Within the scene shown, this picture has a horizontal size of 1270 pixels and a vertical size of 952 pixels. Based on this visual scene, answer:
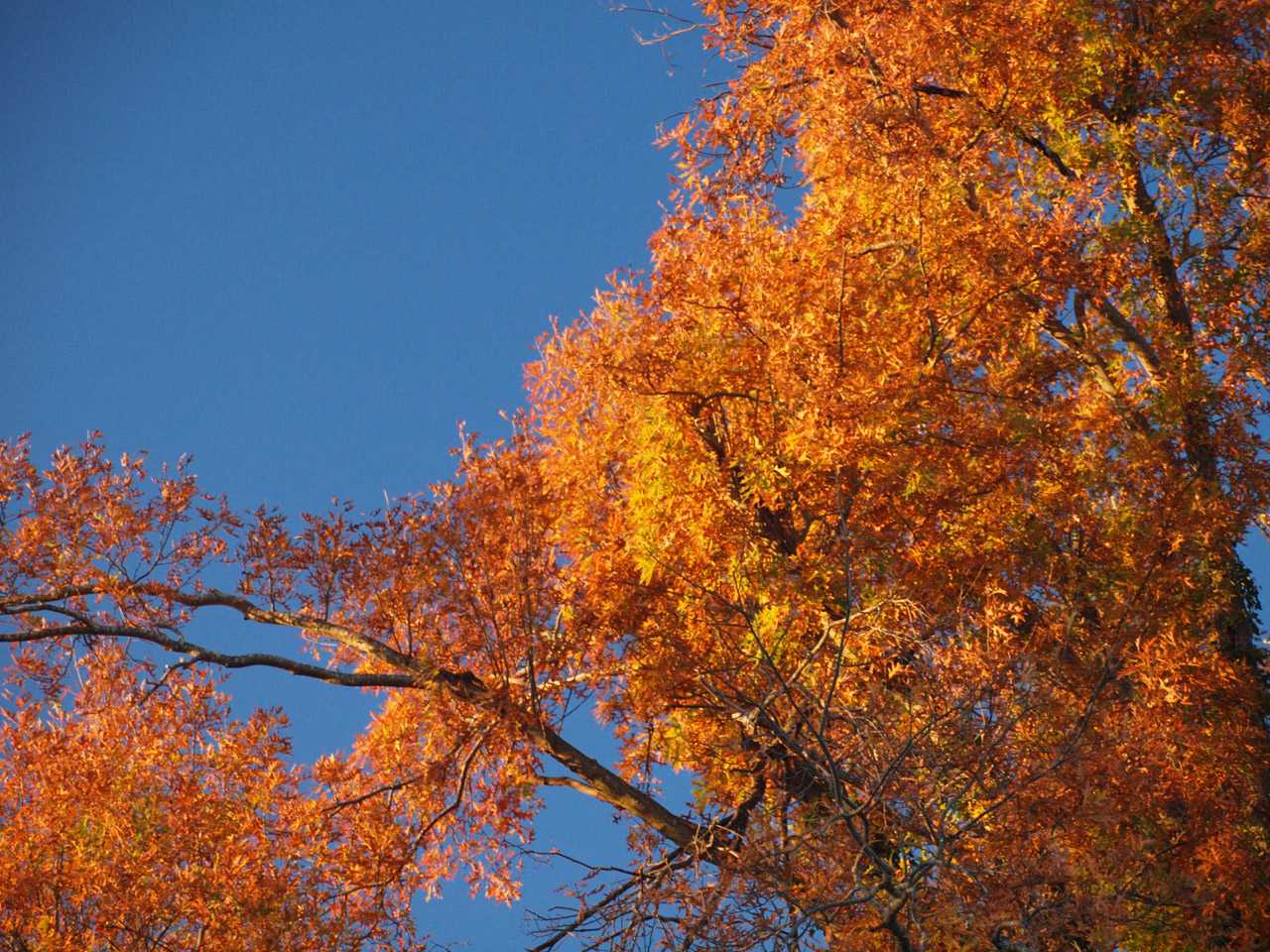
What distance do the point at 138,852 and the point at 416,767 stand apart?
7.21ft

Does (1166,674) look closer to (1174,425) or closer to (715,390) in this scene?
(1174,425)

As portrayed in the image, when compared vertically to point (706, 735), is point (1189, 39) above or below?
above

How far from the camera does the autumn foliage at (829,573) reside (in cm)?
735

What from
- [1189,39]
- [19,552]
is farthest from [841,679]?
[1189,39]

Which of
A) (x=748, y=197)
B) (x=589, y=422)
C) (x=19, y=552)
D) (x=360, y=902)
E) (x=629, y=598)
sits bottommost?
(x=360, y=902)

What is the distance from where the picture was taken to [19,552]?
8.08m

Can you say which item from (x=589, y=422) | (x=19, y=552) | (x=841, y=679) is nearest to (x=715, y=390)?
(x=589, y=422)

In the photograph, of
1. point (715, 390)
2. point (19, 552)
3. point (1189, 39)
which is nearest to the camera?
point (19, 552)

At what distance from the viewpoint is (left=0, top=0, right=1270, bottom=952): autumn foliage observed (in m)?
7.35

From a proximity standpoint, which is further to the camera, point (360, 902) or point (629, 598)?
point (629, 598)

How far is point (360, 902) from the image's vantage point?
320 inches

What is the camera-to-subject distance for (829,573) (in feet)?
26.3

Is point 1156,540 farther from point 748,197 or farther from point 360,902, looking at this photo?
point 360,902

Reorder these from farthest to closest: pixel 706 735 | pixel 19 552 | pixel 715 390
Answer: pixel 706 735 → pixel 715 390 → pixel 19 552
